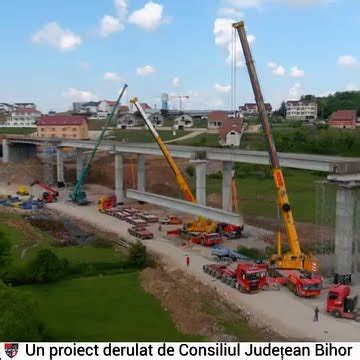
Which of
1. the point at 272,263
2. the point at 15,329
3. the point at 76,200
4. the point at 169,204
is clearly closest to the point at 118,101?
the point at 76,200

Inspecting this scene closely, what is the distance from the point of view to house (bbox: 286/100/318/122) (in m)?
164

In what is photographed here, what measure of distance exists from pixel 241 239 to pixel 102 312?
2178 centimetres

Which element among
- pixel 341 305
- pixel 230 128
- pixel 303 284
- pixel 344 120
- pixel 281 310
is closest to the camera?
pixel 341 305

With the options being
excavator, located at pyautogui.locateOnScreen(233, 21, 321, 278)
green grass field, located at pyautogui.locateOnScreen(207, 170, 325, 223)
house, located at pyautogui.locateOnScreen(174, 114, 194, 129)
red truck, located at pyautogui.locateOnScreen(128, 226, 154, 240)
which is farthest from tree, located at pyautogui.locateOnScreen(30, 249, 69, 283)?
house, located at pyautogui.locateOnScreen(174, 114, 194, 129)

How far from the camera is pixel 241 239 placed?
47.3 metres

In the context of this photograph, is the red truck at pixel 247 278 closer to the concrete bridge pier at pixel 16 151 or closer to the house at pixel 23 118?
the concrete bridge pier at pixel 16 151

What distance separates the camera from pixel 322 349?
710 inches

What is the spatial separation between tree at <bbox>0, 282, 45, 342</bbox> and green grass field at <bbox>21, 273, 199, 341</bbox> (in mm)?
3283

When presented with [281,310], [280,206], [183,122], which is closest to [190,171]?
[280,206]

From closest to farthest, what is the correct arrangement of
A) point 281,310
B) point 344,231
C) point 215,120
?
1. point 281,310
2. point 344,231
3. point 215,120

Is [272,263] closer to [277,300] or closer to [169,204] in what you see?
[277,300]

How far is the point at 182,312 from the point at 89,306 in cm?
488

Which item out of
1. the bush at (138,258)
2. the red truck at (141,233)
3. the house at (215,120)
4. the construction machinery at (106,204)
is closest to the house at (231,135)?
the house at (215,120)

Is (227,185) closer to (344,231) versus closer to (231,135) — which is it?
(344,231)
